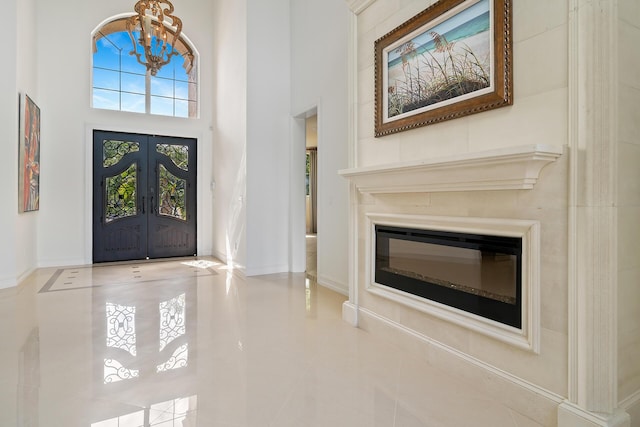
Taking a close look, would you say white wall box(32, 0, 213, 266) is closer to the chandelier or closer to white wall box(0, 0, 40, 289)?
white wall box(0, 0, 40, 289)

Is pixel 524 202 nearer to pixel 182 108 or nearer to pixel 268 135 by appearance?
pixel 268 135

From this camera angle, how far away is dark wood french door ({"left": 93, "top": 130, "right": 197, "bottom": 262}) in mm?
6797

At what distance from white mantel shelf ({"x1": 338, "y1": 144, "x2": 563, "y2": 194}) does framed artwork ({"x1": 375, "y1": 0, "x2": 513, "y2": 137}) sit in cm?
39

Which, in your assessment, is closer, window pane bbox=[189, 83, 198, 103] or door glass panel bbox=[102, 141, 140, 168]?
door glass panel bbox=[102, 141, 140, 168]

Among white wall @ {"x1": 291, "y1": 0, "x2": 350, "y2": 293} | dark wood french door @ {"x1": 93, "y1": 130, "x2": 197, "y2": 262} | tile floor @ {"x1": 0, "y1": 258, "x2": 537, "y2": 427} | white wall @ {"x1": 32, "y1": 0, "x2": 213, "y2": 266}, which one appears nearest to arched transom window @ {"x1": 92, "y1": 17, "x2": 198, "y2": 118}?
white wall @ {"x1": 32, "y1": 0, "x2": 213, "y2": 266}

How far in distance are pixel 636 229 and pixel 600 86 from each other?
0.71 meters

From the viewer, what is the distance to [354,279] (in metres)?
3.40

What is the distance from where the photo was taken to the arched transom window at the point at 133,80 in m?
6.89

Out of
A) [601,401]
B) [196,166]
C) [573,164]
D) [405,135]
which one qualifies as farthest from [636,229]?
[196,166]

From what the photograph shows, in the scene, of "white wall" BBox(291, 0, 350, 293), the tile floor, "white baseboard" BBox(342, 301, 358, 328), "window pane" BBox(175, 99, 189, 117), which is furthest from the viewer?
"window pane" BBox(175, 99, 189, 117)

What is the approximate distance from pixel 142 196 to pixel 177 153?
1.10m

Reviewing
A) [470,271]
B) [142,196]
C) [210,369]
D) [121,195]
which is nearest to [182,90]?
[142,196]

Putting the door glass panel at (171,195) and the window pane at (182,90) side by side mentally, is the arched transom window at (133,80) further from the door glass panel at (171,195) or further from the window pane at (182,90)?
the door glass panel at (171,195)

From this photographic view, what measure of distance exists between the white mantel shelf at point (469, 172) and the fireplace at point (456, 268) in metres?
0.32
